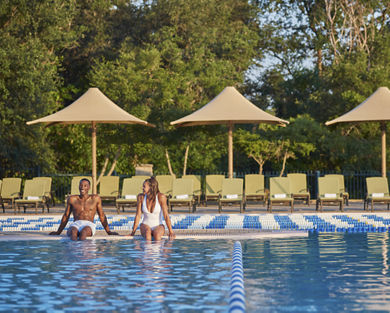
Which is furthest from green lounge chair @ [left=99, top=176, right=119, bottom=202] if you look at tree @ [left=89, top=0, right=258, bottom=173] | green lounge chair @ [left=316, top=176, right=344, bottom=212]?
green lounge chair @ [left=316, top=176, right=344, bottom=212]

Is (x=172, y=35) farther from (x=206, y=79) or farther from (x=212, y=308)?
(x=212, y=308)

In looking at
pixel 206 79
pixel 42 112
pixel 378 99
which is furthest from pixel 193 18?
pixel 378 99

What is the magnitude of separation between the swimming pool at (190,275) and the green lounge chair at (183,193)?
491 cm

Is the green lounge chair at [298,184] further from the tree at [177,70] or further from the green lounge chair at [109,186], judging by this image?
the green lounge chair at [109,186]

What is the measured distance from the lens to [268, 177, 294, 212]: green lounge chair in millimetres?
15406

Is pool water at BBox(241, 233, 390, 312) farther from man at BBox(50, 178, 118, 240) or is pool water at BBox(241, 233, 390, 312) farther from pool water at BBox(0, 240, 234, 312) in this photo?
man at BBox(50, 178, 118, 240)

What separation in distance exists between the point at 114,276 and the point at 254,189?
9.33 m

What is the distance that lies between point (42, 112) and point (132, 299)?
14739 mm

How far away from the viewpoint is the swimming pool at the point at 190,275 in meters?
6.00

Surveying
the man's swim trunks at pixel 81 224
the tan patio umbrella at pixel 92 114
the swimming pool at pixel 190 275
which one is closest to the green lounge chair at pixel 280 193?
the tan patio umbrella at pixel 92 114

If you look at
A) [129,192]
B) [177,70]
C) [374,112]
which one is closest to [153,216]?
[129,192]

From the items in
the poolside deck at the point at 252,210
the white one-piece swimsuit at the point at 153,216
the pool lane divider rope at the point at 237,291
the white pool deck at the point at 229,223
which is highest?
the white one-piece swimsuit at the point at 153,216

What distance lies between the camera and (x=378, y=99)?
16.9 meters

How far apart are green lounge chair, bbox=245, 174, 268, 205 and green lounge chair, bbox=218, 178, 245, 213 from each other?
0.37 meters
